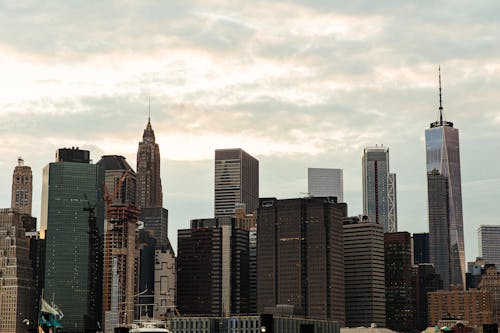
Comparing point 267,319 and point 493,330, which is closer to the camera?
point 267,319

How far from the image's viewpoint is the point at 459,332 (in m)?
154

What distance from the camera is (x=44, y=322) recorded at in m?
63.4

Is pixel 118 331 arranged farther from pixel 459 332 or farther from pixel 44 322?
pixel 459 332

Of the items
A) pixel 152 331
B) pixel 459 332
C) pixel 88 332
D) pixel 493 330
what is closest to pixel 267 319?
pixel 152 331

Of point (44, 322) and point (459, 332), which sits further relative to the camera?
point (459, 332)

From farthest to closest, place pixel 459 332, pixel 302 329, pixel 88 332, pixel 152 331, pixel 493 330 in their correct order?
pixel 459 332 → pixel 493 330 → pixel 88 332 → pixel 152 331 → pixel 302 329

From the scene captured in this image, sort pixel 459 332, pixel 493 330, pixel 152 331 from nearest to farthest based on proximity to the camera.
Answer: pixel 152 331 → pixel 493 330 → pixel 459 332

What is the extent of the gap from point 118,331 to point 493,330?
34219 millimetres

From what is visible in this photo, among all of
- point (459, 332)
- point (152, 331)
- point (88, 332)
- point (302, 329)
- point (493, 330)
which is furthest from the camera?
point (459, 332)

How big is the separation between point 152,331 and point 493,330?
3178 cm

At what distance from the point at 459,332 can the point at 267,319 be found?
105m

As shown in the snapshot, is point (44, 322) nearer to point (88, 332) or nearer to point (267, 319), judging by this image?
point (88, 332)

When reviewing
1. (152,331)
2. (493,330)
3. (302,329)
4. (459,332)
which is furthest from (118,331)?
(459,332)

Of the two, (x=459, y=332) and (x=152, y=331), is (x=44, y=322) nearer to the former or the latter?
(x=152, y=331)
